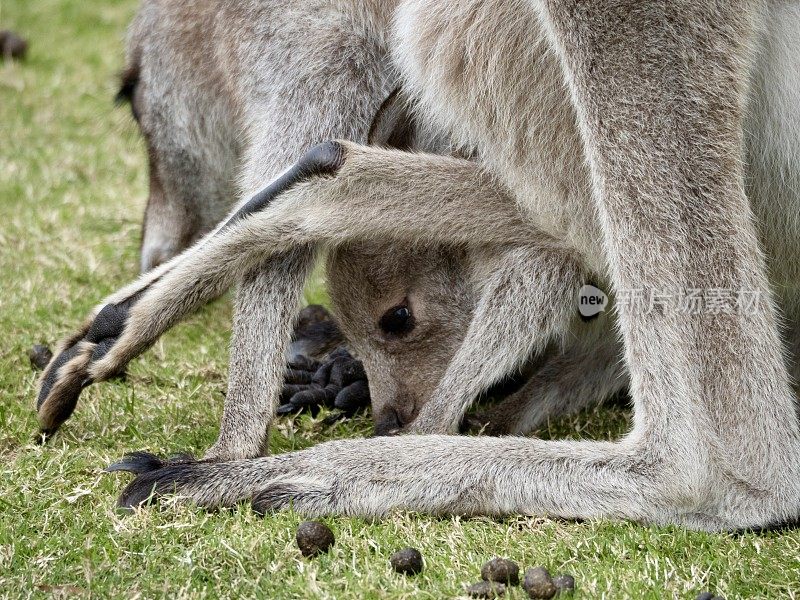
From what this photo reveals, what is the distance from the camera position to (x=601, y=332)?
3.98 m

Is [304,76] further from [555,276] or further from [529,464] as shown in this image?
[529,464]

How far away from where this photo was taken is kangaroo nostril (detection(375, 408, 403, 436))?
12.2ft

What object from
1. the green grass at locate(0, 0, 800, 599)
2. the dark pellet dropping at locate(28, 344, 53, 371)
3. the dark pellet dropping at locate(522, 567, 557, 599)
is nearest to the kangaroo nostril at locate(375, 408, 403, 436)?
the green grass at locate(0, 0, 800, 599)

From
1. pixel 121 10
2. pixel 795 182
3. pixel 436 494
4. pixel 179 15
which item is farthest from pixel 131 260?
pixel 121 10

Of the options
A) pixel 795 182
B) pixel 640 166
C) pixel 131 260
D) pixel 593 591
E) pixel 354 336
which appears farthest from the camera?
pixel 131 260

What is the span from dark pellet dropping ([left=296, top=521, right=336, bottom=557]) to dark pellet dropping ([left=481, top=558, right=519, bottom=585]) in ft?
1.40

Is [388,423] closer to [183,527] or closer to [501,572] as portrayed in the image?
[183,527]

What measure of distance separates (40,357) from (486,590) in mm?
2225

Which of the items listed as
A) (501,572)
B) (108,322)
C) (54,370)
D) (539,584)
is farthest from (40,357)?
(539,584)

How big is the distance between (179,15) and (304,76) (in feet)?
2.70

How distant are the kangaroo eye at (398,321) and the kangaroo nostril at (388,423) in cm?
28

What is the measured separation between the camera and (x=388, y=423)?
376 cm

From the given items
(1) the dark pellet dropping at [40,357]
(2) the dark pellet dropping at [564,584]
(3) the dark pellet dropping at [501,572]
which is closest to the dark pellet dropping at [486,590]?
(3) the dark pellet dropping at [501,572]

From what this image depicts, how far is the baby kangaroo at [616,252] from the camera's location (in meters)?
3.04
